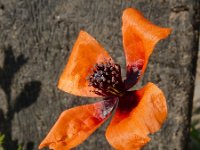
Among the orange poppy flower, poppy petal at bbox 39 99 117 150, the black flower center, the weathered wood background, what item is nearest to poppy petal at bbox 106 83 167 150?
the orange poppy flower

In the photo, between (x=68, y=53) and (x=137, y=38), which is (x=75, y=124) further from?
(x=68, y=53)

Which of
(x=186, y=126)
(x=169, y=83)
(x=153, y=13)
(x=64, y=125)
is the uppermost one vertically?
(x=153, y=13)

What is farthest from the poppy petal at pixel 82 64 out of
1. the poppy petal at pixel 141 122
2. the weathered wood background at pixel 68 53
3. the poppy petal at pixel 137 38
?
the weathered wood background at pixel 68 53

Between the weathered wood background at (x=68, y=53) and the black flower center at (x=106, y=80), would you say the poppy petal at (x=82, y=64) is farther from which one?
the weathered wood background at (x=68, y=53)

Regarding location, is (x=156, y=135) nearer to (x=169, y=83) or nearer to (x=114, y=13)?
(x=169, y=83)

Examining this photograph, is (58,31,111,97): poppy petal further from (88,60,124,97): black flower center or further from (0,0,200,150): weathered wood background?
(0,0,200,150): weathered wood background

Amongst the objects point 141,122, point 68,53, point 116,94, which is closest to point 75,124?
point 116,94

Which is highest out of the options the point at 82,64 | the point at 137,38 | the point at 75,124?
the point at 137,38

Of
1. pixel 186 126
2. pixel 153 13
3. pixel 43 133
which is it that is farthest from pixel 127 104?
pixel 43 133
